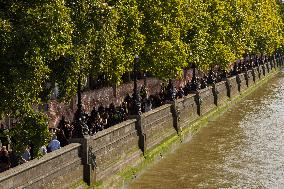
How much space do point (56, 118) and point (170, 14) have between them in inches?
380

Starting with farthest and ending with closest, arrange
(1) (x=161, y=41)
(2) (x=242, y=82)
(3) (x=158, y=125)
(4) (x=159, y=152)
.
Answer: (2) (x=242, y=82) < (1) (x=161, y=41) < (3) (x=158, y=125) < (4) (x=159, y=152)

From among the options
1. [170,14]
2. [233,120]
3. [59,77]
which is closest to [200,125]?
[233,120]

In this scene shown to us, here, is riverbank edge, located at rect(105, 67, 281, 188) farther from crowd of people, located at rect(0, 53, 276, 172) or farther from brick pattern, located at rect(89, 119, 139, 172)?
crowd of people, located at rect(0, 53, 276, 172)

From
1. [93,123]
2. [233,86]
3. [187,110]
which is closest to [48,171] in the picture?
[93,123]

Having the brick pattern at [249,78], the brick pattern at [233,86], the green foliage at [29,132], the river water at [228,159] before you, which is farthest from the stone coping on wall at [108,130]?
the brick pattern at [249,78]

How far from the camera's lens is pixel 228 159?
87.4ft

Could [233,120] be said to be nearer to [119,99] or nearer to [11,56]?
[119,99]

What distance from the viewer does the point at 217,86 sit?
1708 inches

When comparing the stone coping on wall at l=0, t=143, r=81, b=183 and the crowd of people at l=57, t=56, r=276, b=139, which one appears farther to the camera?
the crowd of people at l=57, t=56, r=276, b=139

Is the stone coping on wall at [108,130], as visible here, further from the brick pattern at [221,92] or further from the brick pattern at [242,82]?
the brick pattern at [242,82]

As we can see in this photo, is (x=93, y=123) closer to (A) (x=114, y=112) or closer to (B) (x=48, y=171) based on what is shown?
(A) (x=114, y=112)

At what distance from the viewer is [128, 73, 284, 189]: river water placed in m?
22.3

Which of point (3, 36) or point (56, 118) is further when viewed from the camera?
point (56, 118)

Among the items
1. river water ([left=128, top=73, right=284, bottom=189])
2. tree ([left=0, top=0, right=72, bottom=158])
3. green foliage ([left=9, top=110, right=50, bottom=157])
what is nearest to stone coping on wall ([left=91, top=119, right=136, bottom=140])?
river water ([left=128, top=73, right=284, bottom=189])
